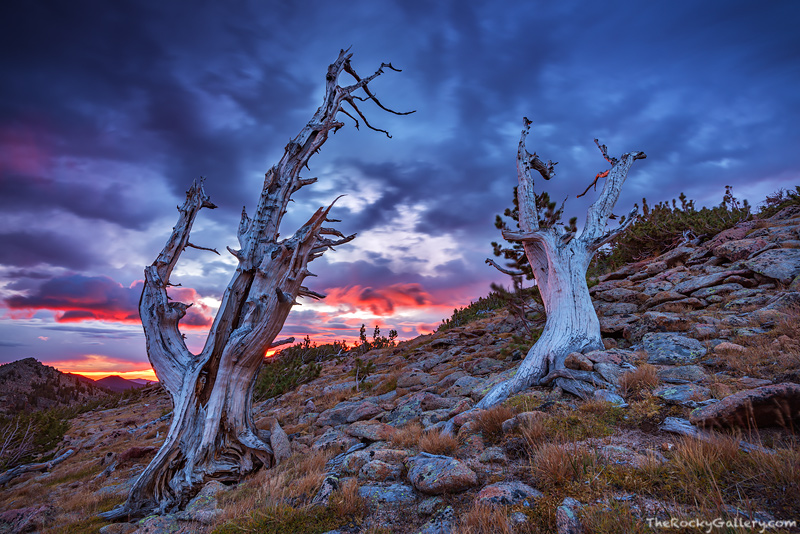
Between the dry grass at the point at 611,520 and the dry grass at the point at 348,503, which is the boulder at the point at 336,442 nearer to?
the dry grass at the point at 348,503

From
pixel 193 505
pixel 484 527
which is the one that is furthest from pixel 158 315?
pixel 484 527

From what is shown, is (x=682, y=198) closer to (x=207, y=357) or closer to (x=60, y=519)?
(x=207, y=357)

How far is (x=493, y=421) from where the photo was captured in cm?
528

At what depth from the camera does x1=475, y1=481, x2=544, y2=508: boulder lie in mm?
3051

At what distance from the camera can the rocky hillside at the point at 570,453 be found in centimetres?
272

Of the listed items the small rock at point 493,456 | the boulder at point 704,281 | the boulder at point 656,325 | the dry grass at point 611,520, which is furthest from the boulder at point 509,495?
the boulder at point 704,281

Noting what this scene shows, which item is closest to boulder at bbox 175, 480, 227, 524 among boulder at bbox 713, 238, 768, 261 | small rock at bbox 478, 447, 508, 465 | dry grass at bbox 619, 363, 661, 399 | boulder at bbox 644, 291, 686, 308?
small rock at bbox 478, 447, 508, 465

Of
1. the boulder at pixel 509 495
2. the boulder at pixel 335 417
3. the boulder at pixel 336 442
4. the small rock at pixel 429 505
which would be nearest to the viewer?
the boulder at pixel 509 495

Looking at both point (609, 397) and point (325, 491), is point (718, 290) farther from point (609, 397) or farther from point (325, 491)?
point (325, 491)

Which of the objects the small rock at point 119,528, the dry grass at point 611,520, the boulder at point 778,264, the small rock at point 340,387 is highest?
the boulder at point 778,264

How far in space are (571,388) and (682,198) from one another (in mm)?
28462

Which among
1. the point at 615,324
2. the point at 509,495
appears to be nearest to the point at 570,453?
the point at 509,495

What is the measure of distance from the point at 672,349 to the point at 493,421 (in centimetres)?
483

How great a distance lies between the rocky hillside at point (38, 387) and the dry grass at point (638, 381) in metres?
35.2
